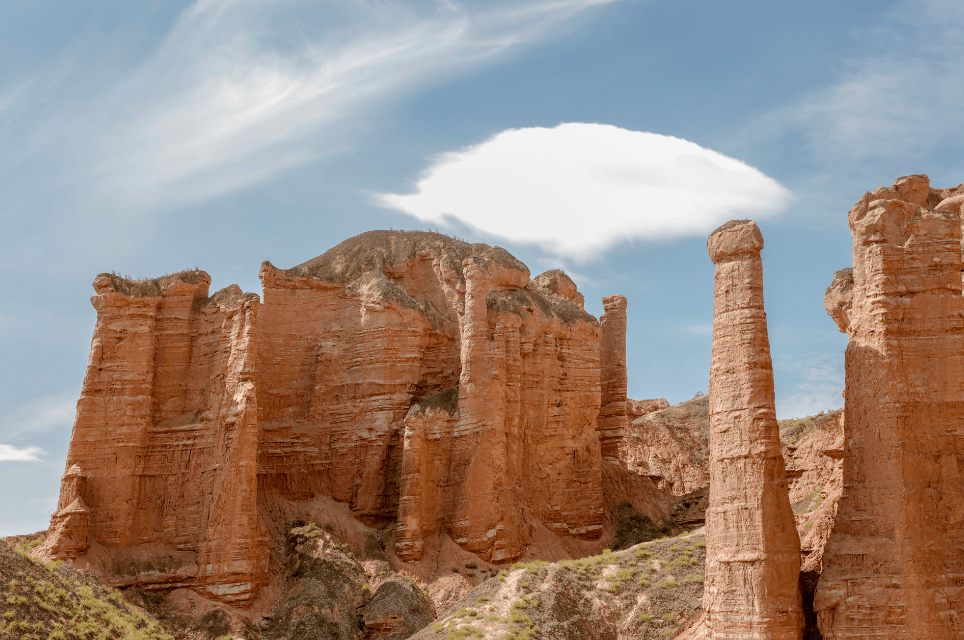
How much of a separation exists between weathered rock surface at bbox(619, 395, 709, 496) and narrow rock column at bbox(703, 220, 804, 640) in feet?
90.8

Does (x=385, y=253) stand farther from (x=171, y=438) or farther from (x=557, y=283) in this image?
(x=171, y=438)

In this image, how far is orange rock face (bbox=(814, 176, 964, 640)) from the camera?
94.7 feet

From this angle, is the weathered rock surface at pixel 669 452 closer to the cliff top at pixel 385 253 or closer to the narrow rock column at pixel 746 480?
the cliff top at pixel 385 253

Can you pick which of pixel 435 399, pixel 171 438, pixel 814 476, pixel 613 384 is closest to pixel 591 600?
pixel 814 476

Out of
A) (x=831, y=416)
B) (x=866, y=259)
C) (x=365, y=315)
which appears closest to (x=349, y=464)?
(x=365, y=315)

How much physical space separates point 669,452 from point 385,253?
20.2 meters

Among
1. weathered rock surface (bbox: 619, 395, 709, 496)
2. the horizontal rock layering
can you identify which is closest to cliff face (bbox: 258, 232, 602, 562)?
the horizontal rock layering

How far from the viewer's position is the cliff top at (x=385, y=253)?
54.6 metres

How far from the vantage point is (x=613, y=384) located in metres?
59.2

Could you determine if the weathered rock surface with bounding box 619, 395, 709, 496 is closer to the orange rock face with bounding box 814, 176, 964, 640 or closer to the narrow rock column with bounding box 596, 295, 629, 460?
the narrow rock column with bounding box 596, 295, 629, 460

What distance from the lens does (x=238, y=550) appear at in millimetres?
43438

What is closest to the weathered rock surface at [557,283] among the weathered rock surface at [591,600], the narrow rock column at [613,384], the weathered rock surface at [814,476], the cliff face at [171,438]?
the narrow rock column at [613,384]

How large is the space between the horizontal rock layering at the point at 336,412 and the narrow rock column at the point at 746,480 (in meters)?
17.6

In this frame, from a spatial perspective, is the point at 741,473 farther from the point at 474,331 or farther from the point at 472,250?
the point at 472,250
